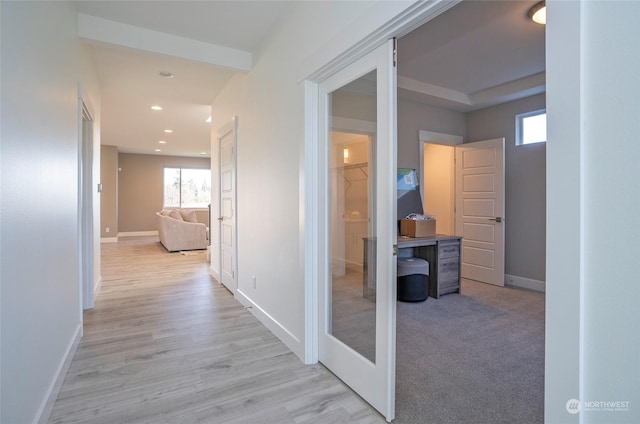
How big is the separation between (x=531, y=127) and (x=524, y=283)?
2.20 meters

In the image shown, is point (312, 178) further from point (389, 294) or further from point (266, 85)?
point (266, 85)

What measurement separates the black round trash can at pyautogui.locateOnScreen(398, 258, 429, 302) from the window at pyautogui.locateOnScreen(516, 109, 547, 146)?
2.45 meters

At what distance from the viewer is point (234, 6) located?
2607mm

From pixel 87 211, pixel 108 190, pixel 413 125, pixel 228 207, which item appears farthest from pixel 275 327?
pixel 108 190

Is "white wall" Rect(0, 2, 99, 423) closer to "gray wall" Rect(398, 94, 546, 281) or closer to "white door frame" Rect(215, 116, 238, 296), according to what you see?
"white door frame" Rect(215, 116, 238, 296)

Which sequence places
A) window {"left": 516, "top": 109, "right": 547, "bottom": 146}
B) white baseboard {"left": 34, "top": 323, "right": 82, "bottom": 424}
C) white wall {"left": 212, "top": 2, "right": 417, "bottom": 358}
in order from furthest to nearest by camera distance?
1. window {"left": 516, "top": 109, "right": 547, "bottom": 146}
2. white wall {"left": 212, "top": 2, "right": 417, "bottom": 358}
3. white baseboard {"left": 34, "top": 323, "right": 82, "bottom": 424}

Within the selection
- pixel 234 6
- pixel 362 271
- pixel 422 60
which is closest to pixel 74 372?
pixel 362 271

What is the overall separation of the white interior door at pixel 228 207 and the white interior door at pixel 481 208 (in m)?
3.51

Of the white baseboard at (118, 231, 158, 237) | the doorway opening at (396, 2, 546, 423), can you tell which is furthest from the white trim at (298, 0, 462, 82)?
the white baseboard at (118, 231, 158, 237)

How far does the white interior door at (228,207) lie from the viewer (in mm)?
4066

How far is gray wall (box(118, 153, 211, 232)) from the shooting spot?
1080 centimetres

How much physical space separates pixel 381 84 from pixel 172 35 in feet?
7.91
